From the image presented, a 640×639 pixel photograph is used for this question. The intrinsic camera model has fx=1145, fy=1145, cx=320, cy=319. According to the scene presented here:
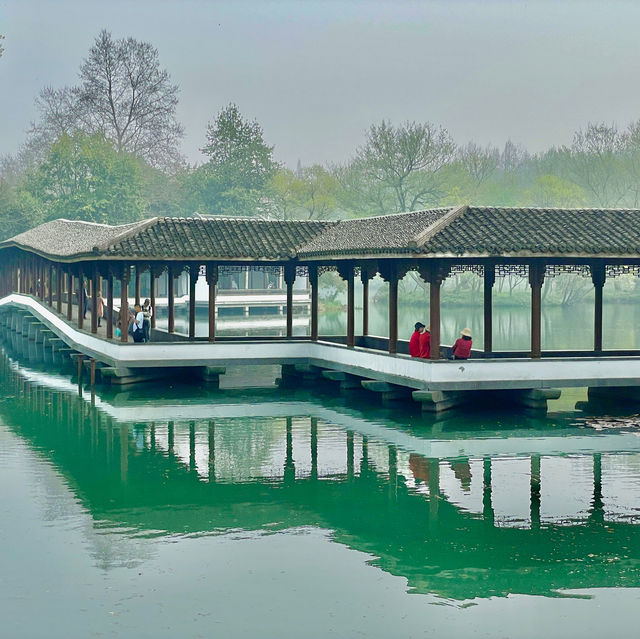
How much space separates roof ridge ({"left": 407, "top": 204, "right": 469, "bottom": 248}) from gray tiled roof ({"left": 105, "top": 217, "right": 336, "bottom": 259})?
5.57 metres

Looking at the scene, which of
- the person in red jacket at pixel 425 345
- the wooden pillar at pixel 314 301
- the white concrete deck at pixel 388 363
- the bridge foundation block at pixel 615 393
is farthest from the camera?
the wooden pillar at pixel 314 301

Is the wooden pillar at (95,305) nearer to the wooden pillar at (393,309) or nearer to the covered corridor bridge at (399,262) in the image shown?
the covered corridor bridge at (399,262)

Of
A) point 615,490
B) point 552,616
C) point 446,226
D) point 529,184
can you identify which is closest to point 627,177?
point 529,184

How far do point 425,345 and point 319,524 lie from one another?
A: 916cm

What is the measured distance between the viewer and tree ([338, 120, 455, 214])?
74.9 meters

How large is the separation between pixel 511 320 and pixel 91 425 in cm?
4509

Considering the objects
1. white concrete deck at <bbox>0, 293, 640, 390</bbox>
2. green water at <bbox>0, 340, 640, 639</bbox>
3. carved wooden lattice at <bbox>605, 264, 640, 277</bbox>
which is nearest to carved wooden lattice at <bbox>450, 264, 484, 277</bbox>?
white concrete deck at <bbox>0, 293, 640, 390</bbox>

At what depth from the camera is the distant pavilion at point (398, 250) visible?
22250 millimetres

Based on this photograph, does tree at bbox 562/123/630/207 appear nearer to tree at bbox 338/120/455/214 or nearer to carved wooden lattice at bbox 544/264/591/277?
tree at bbox 338/120/455/214

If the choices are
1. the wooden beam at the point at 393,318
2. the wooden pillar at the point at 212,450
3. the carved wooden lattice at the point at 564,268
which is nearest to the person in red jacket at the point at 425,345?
the wooden beam at the point at 393,318

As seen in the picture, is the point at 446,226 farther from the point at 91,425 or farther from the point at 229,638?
the point at 229,638

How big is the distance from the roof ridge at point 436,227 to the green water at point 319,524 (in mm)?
3354

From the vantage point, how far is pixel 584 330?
2045 inches

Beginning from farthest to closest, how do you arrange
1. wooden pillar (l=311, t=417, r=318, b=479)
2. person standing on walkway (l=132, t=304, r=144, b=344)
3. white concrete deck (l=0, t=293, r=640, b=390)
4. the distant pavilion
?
1. person standing on walkway (l=132, t=304, r=144, b=344)
2. the distant pavilion
3. white concrete deck (l=0, t=293, r=640, b=390)
4. wooden pillar (l=311, t=417, r=318, b=479)
